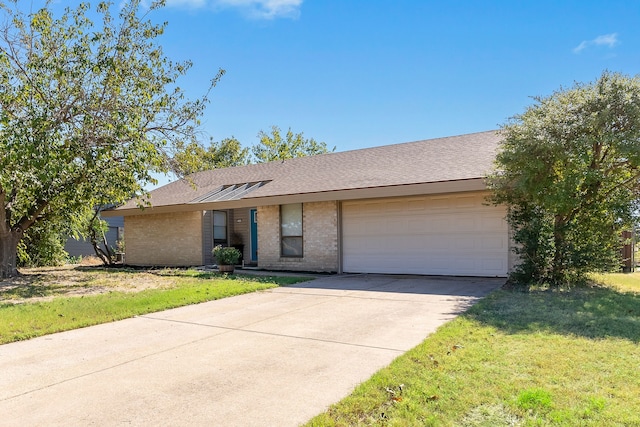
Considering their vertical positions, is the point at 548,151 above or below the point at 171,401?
above

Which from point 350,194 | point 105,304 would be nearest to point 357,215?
point 350,194

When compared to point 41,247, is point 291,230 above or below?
above

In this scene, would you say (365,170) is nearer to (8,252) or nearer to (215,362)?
(215,362)

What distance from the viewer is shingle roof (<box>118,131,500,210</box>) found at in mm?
11883

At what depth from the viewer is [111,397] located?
3811 mm

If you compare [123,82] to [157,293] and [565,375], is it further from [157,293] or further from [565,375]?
[565,375]

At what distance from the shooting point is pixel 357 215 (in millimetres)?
13305

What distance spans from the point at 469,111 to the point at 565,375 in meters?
15.0

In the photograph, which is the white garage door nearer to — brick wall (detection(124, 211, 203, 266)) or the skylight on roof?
the skylight on roof

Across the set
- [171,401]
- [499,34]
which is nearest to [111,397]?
[171,401]

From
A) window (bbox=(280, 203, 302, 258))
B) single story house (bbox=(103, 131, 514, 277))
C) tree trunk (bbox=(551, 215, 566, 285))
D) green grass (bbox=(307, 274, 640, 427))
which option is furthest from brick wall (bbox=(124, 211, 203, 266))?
green grass (bbox=(307, 274, 640, 427))

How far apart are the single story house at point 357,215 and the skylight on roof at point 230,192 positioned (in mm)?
67

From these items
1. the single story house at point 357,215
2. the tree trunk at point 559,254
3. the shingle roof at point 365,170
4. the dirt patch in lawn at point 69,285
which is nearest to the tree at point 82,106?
the dirt patch in lawn at point 69,285

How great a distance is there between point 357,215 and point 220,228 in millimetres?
6780
